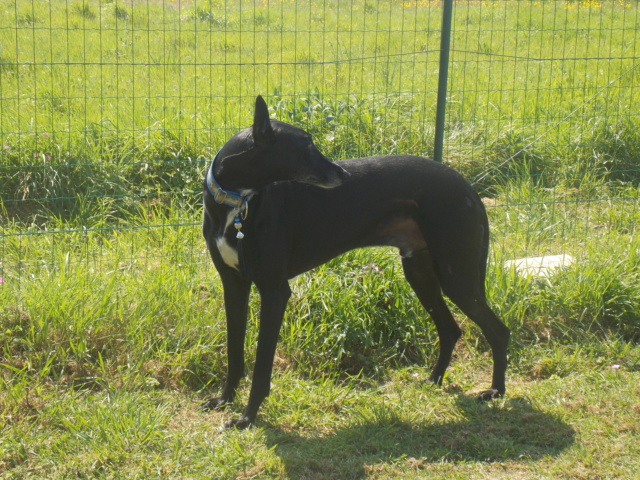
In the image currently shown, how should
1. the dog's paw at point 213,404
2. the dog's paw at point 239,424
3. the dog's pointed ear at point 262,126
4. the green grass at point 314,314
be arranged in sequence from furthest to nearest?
the dog's paw at point 213,404, the dog's paw at point 239,424, the green grass at point 314,314, the dog's pointed ear at point 262,126

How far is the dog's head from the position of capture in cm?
311

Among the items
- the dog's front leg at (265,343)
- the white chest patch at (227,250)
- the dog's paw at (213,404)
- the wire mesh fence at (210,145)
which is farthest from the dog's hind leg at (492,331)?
the wire mesh fence at (210,145)

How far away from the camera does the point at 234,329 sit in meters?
3.59

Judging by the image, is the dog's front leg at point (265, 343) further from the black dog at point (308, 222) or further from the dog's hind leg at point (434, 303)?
the dog's hind leg at point (434, 303)

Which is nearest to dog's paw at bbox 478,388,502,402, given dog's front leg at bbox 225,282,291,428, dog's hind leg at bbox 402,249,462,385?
dog's hind leg at bbox 402,249,462,385

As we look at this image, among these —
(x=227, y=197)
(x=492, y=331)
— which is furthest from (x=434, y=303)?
(x=227, y=197)

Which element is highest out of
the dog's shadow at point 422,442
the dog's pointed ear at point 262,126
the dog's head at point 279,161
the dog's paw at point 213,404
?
the dog's pointed ear at point 262,126

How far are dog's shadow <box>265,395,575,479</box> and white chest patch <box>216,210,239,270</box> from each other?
0.79 metres

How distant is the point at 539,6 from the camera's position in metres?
11.5

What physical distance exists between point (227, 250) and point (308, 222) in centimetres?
38

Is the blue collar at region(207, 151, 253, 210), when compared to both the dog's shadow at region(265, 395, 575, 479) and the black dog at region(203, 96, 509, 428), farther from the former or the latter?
the dog's shadow at region(265, 395, 575, 479)

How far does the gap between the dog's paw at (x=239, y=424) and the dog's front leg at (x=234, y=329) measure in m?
0.23

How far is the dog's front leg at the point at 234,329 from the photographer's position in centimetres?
350

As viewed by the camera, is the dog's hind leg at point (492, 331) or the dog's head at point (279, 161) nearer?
the dog's head at point (279, 161)
